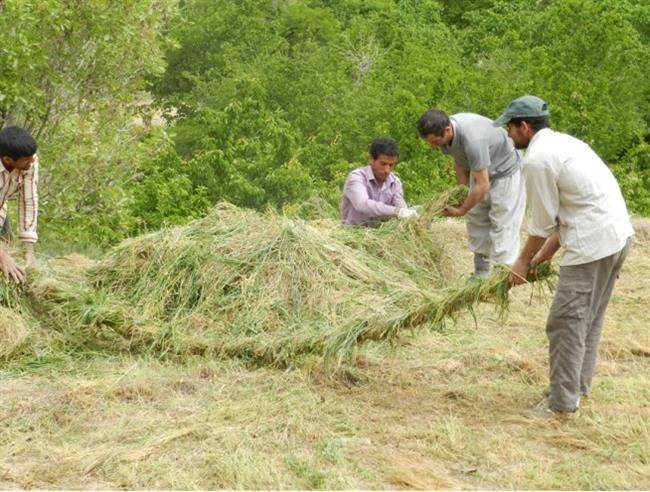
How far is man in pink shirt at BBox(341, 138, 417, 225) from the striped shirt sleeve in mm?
2247

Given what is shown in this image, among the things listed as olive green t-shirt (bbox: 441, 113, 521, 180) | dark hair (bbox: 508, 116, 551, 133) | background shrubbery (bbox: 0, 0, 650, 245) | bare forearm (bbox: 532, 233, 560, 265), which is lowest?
background shrubbery (bbox: 0, 0, 650, 245)

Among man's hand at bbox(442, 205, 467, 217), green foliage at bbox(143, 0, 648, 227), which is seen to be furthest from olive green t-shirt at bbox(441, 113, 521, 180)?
green foliage at bbox(143, 0, 648, 227)

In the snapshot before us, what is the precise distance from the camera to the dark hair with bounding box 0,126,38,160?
19.6 feet

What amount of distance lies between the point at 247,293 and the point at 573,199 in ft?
7.26

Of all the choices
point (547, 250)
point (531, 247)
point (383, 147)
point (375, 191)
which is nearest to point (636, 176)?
point (375, 191)

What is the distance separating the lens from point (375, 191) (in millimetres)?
7809

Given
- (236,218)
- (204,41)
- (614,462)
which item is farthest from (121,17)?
(204,41)

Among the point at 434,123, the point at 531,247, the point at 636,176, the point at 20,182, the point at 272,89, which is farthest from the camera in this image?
the point at 272,89

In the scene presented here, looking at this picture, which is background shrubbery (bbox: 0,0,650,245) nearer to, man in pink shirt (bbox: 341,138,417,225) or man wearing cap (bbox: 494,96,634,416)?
man in pink shirt (bbox: 341,138,417,225)

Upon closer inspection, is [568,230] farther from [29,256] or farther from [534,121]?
[29,256]

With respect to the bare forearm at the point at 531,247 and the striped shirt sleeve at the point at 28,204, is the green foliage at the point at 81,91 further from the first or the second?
the bare forearm at the point at 531,247

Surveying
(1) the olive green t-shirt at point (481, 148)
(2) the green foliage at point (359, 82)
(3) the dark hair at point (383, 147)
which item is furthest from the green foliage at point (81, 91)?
(1) the olive green t-shirt at point (481, 148)

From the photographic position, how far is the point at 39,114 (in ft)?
33.7

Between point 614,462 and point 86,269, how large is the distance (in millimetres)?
3542
